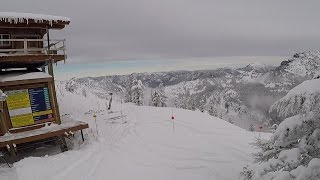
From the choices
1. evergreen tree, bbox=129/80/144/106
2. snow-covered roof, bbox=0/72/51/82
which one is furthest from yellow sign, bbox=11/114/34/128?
evergreen tree, bbox=129/80/144/106

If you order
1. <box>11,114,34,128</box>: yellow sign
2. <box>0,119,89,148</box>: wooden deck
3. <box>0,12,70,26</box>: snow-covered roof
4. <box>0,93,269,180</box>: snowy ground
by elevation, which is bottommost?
<box>0,93,269,180</box>: snowy ground

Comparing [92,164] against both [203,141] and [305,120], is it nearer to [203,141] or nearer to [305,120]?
[203,141]

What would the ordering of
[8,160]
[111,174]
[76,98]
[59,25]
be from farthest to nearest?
[76,98] → [59,25] → [8,160] → [111,174]

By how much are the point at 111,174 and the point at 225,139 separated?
7892 mm

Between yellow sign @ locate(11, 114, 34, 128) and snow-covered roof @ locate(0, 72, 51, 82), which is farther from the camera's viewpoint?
yellow sign @ locate(11, 114, 34, 128)

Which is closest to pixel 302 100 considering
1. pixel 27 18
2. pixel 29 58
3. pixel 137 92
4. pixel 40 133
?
pixel 40 133

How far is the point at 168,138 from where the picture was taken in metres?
21.5

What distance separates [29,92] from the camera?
20.8 m

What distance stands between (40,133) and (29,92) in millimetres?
2868

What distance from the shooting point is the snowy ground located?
15531 millimetres

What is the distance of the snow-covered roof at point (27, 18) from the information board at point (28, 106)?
4.14 metres

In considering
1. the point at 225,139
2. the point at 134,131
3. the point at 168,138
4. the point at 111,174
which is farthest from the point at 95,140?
the point at 225,139

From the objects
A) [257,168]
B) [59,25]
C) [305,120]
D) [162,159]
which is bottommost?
[162,159]

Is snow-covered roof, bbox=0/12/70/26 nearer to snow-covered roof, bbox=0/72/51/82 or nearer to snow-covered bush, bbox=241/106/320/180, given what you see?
snow-covered roof, bbox=0/72/51/82
